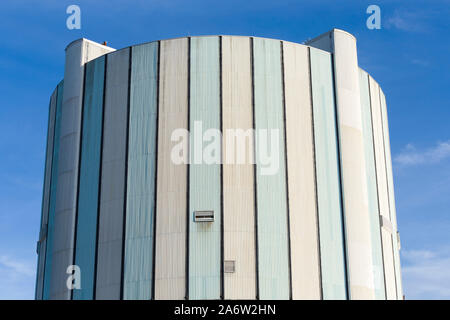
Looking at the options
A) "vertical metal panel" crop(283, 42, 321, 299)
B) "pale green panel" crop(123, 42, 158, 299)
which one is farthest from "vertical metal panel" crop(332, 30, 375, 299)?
"pale green panel" crop(123, 42, 158, 299)

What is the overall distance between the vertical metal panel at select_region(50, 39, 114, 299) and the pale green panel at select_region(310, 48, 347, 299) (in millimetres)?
15038

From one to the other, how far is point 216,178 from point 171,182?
271 centimetres

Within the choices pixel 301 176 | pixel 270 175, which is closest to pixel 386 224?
pixel 301 176


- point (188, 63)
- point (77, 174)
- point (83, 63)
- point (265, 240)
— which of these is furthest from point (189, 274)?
point (83, 63)

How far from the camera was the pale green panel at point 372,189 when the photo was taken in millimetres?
44094

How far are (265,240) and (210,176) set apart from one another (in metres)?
4.96

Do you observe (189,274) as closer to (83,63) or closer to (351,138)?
(351,138)

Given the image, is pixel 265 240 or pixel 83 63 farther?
pixel 83 63

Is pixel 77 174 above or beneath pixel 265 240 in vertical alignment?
above

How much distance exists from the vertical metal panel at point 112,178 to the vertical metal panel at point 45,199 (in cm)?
728

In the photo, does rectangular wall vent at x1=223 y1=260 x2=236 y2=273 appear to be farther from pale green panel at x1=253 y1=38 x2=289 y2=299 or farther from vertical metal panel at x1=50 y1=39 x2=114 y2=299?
vertical metal panel at x1=50 y1=39 x2=114 y2=299

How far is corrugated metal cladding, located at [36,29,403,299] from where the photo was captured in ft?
129

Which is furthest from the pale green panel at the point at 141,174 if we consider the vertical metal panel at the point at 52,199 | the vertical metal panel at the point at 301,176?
the vertical metal panel at the point at 301,176
